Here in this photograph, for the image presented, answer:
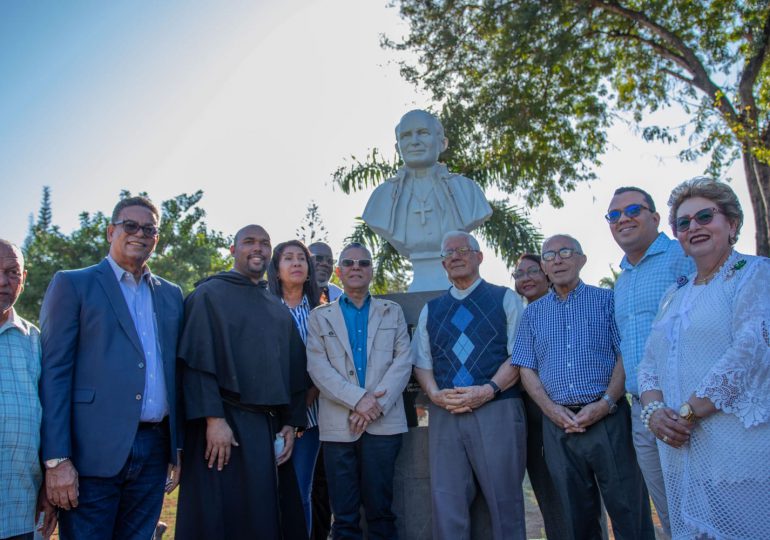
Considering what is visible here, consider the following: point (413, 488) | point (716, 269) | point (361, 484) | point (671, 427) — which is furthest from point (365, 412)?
point (716, 269)

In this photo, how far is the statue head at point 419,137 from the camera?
5.64 metres

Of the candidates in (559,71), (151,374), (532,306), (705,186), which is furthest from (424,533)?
(559,71)

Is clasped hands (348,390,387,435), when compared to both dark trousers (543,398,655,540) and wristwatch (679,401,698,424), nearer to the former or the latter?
dark trousers (543,398,655,540)

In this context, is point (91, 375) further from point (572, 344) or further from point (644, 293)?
point (644, 293)

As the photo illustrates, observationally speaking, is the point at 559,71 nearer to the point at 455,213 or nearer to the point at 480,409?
the point at 455,213

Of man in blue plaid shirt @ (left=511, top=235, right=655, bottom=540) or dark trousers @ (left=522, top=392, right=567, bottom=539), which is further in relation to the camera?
dark trousers @ (left=522, top=392, right=567, bottom=539)

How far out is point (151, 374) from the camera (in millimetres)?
3254

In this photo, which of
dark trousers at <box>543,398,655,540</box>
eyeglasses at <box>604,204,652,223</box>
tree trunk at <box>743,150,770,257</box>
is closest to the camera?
dark trousers at <box>543,398,655,540</box>

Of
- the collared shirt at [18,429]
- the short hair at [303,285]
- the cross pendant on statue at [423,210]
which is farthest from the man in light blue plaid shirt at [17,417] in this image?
the cross pendant on statue at [423,210]

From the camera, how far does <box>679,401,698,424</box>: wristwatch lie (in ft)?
8.58

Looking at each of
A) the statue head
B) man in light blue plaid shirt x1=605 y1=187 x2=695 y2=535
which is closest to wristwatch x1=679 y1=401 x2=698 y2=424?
man in light blue plaid shirt x1=605 y1=187 x2=695 y2=535

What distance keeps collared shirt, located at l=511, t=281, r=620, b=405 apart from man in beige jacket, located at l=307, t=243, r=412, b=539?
790 millimetres

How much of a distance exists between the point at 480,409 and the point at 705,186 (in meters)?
1.74

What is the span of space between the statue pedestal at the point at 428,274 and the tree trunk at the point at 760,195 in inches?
273
